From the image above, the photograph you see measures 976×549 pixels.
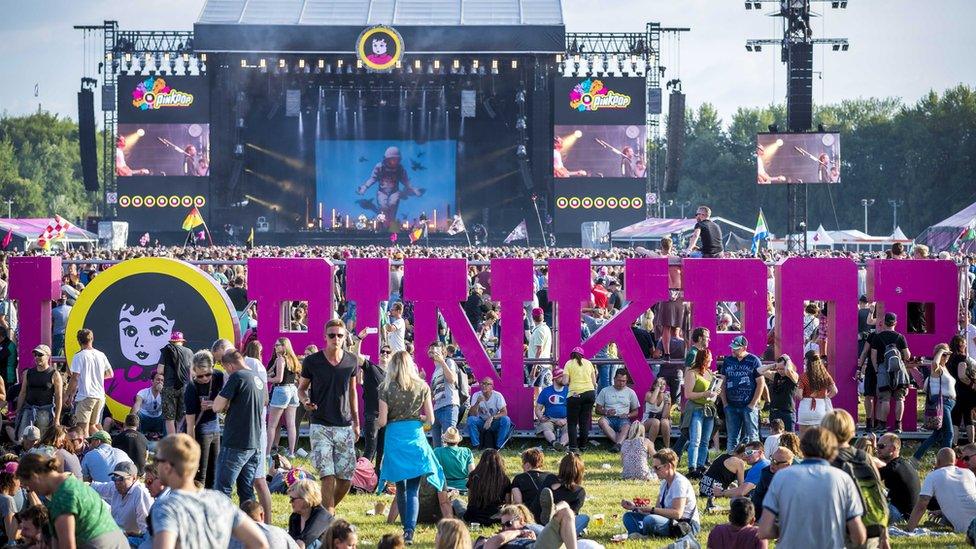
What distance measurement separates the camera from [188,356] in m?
13.7

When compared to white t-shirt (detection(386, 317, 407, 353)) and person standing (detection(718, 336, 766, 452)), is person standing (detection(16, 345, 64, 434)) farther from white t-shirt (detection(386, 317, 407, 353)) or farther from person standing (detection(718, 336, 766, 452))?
person standing (detection(718, 336, 766, 452))

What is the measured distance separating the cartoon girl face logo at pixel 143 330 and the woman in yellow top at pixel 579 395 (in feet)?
15.2

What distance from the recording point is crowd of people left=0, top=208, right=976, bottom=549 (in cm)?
712

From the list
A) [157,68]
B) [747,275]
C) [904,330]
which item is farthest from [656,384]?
[157,68]

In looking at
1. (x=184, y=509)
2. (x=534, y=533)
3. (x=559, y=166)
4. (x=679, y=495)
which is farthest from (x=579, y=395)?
(x=559, y=166)

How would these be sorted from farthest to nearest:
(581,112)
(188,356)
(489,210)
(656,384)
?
(489,210) < (581,112) < (656,384) < (188,356)

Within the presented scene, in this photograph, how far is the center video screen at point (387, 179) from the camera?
53.8m

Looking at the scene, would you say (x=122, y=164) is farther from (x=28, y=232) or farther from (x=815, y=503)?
(x=815, y=503)

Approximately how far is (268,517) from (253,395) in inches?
39.1

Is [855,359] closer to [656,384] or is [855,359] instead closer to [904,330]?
[904,330]

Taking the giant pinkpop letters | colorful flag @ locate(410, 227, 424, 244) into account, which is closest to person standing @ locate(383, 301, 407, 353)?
the giant pinkpop letters

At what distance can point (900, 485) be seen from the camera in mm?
11336

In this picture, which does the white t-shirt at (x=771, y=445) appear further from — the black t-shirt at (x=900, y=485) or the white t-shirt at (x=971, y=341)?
the white t-shirt at (x=971, y=341)

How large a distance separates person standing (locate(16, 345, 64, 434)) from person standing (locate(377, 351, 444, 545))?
499 cm
